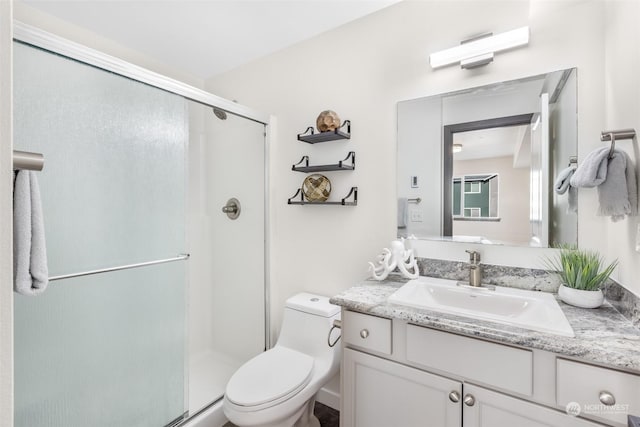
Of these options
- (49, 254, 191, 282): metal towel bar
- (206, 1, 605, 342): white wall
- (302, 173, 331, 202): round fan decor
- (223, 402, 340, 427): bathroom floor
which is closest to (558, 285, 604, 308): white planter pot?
(206, 1, 605, 342): white wall

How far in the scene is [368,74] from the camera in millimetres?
1762

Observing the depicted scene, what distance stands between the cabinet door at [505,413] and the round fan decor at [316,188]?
1215mm

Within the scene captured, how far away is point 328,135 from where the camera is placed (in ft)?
5.87

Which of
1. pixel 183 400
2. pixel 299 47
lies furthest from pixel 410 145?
pixel 183 400

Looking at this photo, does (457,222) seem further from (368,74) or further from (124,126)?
(124,126)

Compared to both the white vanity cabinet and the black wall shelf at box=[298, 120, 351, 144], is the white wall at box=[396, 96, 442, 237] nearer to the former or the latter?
the black wall shelf at box=[298, 120, 351, 144]

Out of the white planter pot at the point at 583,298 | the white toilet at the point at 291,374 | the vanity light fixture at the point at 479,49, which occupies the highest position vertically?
the vanity light fixture at the point at 479,49

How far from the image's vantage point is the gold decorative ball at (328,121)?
1.76 metres

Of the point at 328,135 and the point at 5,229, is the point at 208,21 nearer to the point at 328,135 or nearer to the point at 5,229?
the point at 328,135

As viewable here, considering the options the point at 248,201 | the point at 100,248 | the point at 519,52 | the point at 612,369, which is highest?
the point at 519,52

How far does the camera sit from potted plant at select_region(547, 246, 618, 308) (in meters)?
1.11

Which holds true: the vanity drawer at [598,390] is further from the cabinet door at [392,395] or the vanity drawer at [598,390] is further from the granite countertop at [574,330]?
the cabinet door at [392,395]

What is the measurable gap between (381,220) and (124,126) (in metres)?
1.39

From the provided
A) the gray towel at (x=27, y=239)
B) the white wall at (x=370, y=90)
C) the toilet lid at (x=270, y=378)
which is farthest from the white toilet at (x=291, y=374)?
the gray towel at (x=27, y=239)
